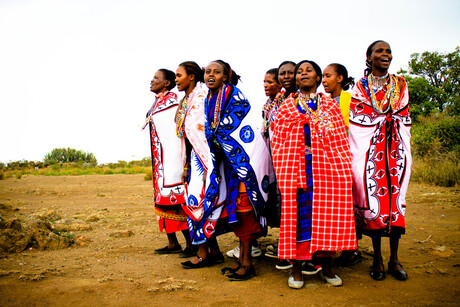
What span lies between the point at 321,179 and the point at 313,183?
0.09 metres

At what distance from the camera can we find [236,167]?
4.14m

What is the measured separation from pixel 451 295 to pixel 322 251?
123cm

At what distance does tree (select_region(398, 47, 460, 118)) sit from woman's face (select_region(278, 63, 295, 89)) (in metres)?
19.5

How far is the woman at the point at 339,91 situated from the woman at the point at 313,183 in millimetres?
705

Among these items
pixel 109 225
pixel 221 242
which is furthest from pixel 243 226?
pixel 109 225

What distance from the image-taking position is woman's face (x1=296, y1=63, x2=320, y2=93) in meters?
3.95

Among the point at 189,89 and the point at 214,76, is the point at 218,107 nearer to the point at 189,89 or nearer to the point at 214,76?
the point at 214,76

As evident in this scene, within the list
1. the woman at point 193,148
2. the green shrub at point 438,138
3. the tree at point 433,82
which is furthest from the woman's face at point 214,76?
the tree at point 433,82

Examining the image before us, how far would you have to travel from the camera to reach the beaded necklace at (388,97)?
4039mm

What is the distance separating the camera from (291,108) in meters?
3.91

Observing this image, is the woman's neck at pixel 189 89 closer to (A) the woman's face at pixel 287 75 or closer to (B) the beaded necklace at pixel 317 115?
(A) the woman's face at pixel 287 75

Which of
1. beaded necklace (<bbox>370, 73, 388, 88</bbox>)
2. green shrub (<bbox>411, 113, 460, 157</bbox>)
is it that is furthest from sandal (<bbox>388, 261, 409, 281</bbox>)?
green shrub (<bbox>411, 113, 460, 157</bbox>)

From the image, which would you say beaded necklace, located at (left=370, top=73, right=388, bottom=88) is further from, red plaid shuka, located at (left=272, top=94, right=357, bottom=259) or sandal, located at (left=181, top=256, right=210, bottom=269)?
sandal, located at (left=181, top=256, right=210, bottom=269)

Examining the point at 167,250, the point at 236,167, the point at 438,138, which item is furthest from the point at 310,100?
the point at 438,138
